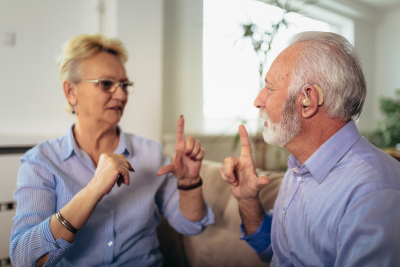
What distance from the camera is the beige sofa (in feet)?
4.60

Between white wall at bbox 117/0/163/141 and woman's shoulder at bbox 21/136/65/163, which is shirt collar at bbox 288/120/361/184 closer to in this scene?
woman's shoulder at bbox 21/136/65/163

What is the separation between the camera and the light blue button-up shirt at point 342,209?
71 cm

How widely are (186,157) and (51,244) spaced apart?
24.5 inches

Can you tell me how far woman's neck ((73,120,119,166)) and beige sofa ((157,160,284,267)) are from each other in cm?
62

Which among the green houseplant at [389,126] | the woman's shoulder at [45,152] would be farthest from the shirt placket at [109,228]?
the green houseplant at [389,126]

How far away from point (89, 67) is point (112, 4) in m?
1.05

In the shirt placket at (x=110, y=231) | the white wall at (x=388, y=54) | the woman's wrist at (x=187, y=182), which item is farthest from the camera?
the white wall at (x=388, y=54)

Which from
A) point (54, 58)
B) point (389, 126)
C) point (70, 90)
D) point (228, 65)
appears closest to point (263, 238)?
point (70, 90)

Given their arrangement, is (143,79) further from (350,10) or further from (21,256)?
(350,10)

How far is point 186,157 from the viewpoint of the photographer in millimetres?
1315

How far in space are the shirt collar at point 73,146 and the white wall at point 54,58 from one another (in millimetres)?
784

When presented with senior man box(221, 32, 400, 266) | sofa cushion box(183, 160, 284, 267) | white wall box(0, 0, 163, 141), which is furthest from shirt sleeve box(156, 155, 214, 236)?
white wall box(0, 0, 163, 141)

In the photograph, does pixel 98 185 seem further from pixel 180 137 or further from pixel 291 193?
pixel 291 193

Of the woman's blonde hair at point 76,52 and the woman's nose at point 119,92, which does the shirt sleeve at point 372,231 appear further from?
the woman's blonde hair at point 76,52
